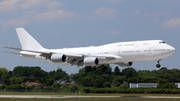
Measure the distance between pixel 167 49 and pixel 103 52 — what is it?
40.1ft

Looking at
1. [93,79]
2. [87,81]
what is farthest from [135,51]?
[93,79]

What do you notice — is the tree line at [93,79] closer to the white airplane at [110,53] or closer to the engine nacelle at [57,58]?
the white airplane at [110,53]

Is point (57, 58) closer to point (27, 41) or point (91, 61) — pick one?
point (91, 61)

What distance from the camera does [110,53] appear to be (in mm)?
A: 52469

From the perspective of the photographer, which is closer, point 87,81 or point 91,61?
point 91,61

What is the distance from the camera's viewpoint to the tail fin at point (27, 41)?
62.8 meters

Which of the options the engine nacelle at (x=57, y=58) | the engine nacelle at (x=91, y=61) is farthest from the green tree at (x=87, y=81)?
the engine nacelle at (x=57, y=58)

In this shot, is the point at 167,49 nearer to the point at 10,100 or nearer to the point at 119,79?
the point at 10,100

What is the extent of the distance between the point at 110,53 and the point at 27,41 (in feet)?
68.6

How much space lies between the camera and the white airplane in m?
48.6

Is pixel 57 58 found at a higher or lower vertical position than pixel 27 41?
lower

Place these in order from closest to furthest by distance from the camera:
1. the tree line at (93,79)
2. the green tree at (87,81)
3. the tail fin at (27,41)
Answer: the tail fin at (27,41), the tree line at (93,79), the green tree at (87,81)

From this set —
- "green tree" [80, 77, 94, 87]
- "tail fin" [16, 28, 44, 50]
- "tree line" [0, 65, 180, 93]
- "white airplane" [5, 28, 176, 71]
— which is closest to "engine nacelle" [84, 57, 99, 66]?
"white airplane" [5, 28, 176, 71]

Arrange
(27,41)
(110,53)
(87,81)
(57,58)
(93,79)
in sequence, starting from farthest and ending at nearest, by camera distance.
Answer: (93,79), (87,81), (27,41), (57,58), (110,53)
